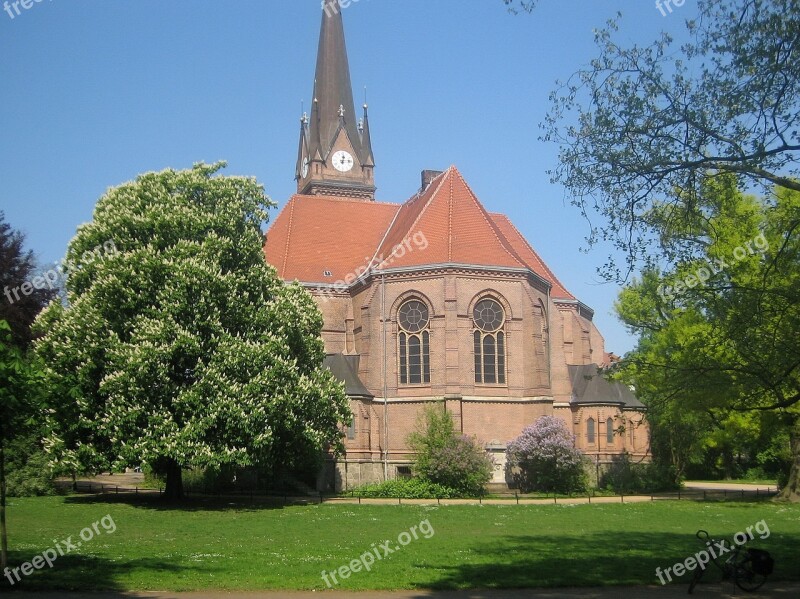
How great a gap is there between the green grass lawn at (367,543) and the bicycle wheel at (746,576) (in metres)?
1.73

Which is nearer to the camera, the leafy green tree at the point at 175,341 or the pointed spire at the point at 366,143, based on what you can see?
the leafy green tree at the point at 175,341

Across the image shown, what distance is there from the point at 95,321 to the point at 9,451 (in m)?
8.24

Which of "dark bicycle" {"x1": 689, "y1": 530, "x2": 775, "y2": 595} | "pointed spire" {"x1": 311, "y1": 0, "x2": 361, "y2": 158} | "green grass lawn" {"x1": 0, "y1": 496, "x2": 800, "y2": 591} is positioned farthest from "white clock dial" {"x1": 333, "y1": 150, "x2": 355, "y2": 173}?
"dark bicycle" {"x1": 689, "y1": 530, "x2": 775, "y2": 595}

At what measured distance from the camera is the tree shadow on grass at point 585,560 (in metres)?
14.7

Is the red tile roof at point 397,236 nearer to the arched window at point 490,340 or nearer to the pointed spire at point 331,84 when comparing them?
the arched window at point 490,340

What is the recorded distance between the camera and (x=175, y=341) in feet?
96.8

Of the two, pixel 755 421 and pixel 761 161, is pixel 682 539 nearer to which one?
pixel 761 161

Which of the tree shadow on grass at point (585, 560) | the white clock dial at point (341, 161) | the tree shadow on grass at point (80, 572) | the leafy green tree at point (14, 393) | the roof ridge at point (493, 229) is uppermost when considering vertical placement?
the white clock dial at point (341, 161)

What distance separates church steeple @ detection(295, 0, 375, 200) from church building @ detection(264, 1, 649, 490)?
538 inches

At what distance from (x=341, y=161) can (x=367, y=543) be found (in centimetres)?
5011

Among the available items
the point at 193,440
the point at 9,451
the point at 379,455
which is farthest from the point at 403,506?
the point at 9,451

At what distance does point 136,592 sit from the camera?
1363cm

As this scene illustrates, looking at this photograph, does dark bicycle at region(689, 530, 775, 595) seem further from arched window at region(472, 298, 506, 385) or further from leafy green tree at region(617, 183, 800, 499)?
arched window at region(472, 298, 506, 385)

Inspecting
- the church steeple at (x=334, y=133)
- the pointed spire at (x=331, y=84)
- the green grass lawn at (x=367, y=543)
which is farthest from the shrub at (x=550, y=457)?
the pointed spire at (x=331, y=84)
